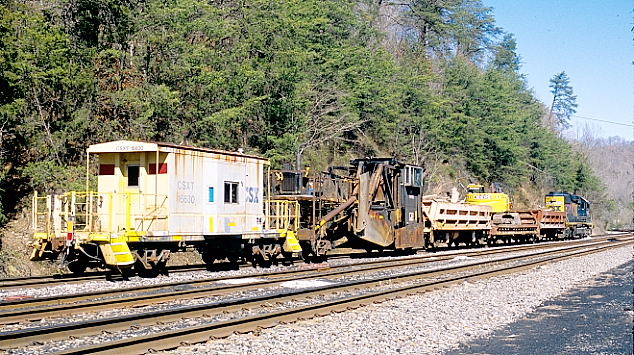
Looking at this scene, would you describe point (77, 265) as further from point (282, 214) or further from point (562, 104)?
point (562, 104)

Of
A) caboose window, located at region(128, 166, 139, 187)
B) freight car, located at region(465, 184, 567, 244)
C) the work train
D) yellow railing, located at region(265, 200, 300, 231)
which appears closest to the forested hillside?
the work train

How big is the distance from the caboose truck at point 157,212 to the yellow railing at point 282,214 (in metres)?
0.21

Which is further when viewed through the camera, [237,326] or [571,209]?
[571,209]

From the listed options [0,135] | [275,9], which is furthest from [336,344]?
[275,9]

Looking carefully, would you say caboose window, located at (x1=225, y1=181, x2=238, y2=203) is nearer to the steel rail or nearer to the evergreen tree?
the steel rail

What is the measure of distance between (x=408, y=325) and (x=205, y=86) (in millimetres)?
17292

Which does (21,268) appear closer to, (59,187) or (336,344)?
(59,187)

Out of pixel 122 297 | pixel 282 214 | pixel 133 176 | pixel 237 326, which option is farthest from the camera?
pixel 282 214

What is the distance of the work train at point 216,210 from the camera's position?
16.2 meters

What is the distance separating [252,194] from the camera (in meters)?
20.3

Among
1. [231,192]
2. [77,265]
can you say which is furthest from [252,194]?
[77,265]

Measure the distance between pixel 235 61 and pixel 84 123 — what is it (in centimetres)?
764

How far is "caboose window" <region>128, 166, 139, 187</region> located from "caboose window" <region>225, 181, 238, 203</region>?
2587 millimetres

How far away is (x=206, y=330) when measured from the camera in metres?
9.36
